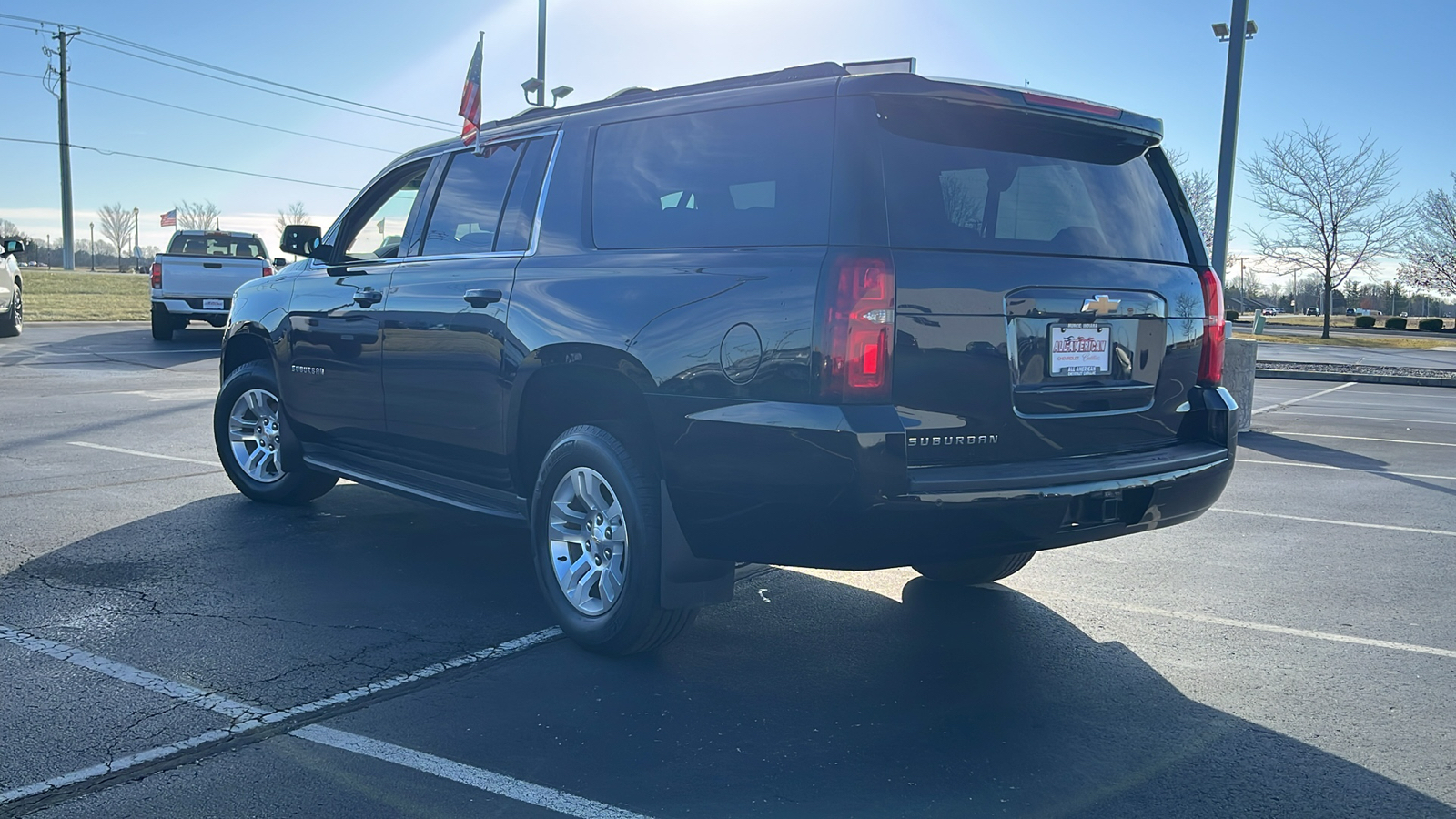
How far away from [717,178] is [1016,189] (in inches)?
40.0

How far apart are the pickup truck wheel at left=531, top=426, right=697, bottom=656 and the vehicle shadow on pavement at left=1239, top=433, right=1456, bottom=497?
6817 millimetres

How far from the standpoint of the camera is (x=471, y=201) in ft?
17.3

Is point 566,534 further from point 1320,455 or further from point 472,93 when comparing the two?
point 1320,455

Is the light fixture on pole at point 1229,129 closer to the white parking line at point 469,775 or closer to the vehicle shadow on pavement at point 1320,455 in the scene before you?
the vehicle shadow on pavement at point 1320,455

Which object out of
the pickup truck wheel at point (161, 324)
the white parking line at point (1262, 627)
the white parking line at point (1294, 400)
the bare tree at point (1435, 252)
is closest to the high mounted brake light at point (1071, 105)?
the white parking line at point (1262, 627)

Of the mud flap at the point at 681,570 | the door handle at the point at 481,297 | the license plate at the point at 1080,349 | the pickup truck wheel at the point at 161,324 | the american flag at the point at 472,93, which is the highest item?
the american flag at the point at 472,93

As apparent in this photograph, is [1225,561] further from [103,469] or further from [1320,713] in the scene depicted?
[103,469]

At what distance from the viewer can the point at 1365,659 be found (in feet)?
14.5

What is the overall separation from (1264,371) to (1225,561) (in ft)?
60.9

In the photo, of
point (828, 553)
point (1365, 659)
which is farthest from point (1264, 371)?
point (828, 553)

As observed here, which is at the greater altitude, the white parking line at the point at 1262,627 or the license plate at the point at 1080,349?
the license plate at the point at 1080,349

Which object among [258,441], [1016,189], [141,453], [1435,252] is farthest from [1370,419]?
[1435,252]

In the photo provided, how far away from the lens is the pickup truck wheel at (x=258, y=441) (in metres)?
6.76

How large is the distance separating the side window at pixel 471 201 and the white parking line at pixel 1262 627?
292 centimetres
